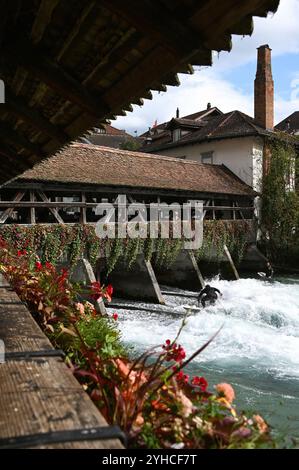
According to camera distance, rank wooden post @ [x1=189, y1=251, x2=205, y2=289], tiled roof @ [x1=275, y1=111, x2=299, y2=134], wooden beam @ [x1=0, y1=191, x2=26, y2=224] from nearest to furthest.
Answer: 1. wooden beam @ [x1=0, y1=191, x2=26, y2=224]
2. wooden post @ [x1=189, y1=251, x2=205, y2=289]
3. tiled roof @ [x1=275, y1=111, x2=299, y2=134]

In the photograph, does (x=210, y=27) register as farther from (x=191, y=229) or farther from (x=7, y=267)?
(x=191, y=229)

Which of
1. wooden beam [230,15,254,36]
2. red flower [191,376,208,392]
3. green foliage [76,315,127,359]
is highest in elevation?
wooden beam [230,15,254,36]

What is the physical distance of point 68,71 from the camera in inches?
88.7

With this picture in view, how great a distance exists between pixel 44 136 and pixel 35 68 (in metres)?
1.55

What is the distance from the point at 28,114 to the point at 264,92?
68.5 feet

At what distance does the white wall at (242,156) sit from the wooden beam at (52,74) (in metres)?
19.2

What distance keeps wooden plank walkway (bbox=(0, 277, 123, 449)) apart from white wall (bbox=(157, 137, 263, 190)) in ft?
64.1

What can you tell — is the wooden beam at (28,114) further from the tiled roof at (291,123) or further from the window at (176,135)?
the tiled roof at (291,123)

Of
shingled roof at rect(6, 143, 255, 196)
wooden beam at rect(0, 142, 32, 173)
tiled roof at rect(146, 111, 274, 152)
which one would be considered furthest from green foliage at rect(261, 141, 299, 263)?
wooden beam at rect(0, 142, 32, 173)

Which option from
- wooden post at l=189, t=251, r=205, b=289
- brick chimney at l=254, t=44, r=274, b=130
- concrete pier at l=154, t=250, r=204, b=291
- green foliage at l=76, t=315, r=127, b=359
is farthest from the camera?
brick chimney at l=254, t=44, r=274, b=130

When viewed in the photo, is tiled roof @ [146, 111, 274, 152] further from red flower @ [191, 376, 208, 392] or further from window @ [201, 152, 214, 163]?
red flower @ [191, 376, 208, 392]

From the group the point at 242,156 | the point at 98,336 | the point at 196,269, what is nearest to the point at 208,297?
the point at 196,269

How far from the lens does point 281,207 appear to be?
20.3 m

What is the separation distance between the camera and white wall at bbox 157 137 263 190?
20.7 m
